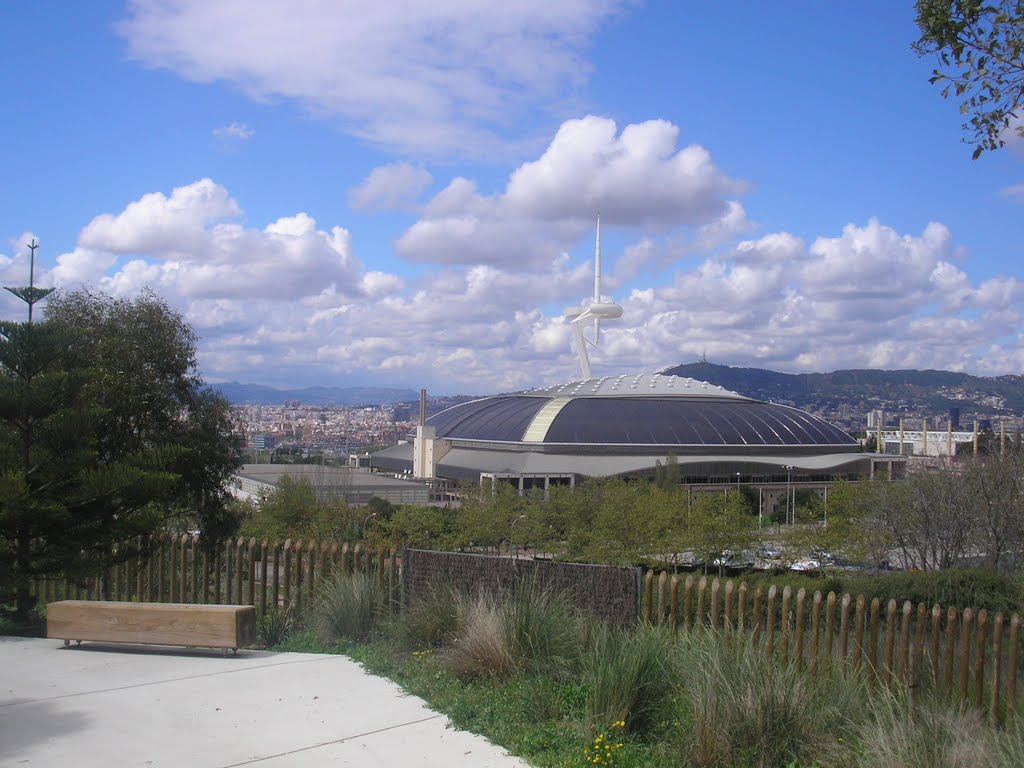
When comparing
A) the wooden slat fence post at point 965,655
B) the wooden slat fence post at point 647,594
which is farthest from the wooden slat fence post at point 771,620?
the wooden slat fence post at point 965,655

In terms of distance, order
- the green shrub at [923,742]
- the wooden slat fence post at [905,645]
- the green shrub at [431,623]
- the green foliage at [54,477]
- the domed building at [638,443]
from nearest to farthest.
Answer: the green shrub at [923,742] → the wooden slat fence post at [905,645] → the green shrub at [431,623] → the green foliage at [54,477] → the domed building at [638,443]

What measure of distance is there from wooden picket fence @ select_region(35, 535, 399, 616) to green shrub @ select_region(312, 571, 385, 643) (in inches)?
9.2

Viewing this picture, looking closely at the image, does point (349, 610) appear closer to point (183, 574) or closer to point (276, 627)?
point (276, 627)

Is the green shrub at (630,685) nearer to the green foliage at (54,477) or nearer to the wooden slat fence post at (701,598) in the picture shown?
the wooden slat fence post at (701,598)

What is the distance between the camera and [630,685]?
23.8ft

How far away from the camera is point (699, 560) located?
3566cm

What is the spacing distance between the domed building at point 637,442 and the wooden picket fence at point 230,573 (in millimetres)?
56848

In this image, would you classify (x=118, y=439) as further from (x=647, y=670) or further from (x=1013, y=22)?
(x=1013, y=22)

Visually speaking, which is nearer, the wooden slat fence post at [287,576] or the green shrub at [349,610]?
the green shrub at [349,610]

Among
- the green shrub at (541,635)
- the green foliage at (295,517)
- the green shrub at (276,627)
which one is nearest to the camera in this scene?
the green shrub at (541,635)

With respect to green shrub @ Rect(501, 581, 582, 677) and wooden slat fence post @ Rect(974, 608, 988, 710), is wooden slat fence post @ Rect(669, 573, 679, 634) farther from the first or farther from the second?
wooden slat fence post @ Rect(974, 608, 988, 710)

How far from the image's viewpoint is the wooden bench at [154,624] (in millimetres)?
10258

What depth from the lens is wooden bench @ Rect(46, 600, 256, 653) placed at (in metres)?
10.3

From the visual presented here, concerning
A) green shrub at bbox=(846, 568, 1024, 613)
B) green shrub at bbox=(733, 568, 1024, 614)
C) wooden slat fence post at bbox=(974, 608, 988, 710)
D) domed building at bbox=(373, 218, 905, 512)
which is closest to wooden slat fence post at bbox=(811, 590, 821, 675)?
wooden slat fence post at bbox=(974, 608, 988, 710)
